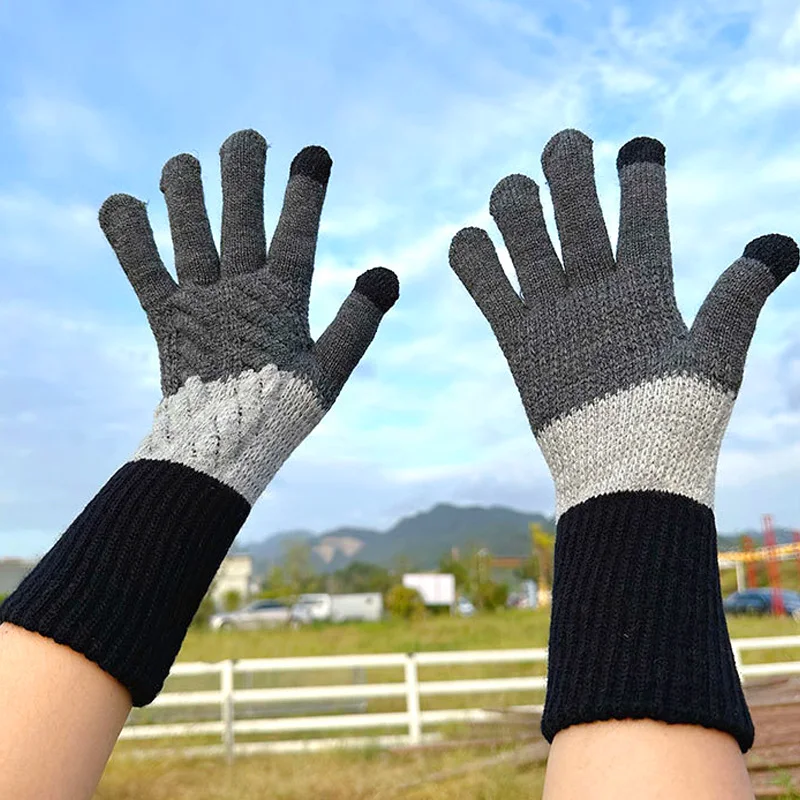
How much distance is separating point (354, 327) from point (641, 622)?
1006 millimetres

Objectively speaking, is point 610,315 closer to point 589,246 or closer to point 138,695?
point 589,246

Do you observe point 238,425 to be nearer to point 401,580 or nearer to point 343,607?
point 343,607

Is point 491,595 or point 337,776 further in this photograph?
point 491,595

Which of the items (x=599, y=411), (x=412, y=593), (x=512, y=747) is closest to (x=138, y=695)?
(x=599, y=411)

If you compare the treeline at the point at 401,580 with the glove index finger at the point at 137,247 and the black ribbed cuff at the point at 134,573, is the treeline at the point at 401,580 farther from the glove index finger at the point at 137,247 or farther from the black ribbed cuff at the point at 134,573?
the black ribbed cuff at the point at 134,573

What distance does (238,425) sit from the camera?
70.2 inches

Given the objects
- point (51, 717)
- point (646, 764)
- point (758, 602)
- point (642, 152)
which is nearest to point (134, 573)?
point (51, 717)

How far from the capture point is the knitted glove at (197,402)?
1.52 meters

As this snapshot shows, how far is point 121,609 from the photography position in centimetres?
151

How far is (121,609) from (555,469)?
0.88 meters

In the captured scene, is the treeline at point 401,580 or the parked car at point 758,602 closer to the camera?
the parked car at point 758,602

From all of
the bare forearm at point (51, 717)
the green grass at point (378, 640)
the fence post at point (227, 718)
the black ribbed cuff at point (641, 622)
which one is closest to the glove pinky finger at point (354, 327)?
the black ribbed cuff at point (641, 622)

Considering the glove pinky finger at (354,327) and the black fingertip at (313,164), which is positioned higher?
the black fingertip at (313,164)

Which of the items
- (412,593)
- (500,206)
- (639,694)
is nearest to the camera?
(639,694)
